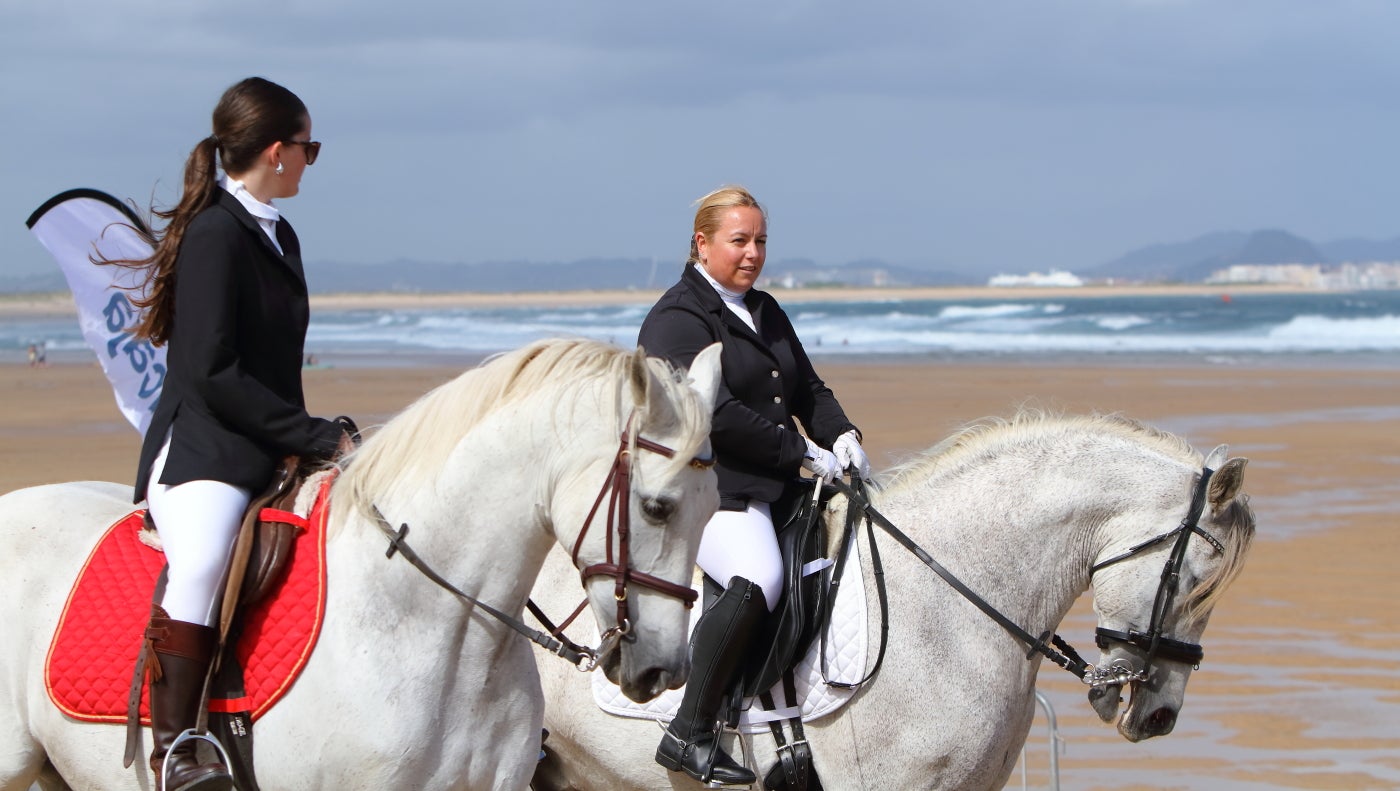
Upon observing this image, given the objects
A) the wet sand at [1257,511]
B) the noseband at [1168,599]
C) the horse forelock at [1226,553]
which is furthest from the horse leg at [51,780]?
the horse forelock at [1226,553]

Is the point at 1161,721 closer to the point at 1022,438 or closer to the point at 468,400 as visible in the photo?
the point at 1022,438

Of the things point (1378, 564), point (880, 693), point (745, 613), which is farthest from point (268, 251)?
point (1378, 564)

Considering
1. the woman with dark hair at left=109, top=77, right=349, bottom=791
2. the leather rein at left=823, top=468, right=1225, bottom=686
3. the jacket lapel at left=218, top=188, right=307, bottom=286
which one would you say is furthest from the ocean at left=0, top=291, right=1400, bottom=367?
the woman with dark hair at left=109, top=77, right=349, bottom=791

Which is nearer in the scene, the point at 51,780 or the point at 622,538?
the point at 622,538

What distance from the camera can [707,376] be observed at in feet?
11.0

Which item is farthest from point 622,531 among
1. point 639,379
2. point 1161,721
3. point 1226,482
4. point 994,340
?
point 994,340

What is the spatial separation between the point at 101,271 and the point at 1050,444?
387 centimetres

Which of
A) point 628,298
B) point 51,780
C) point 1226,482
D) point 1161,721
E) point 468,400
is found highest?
point 468,400

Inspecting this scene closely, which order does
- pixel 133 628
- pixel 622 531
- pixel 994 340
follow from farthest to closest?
pixel 994 340
pixel 133 628
pixel 622 531

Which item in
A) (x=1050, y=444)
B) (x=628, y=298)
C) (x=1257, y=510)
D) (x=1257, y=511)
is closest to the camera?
(x=1050, y=444)

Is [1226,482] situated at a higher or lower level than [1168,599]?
higher

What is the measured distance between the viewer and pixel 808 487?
4.69 meters

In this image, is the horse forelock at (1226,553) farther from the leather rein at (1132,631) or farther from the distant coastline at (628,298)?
the distant coastline at (628,298)

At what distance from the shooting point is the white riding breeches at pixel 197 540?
11.0 ft
